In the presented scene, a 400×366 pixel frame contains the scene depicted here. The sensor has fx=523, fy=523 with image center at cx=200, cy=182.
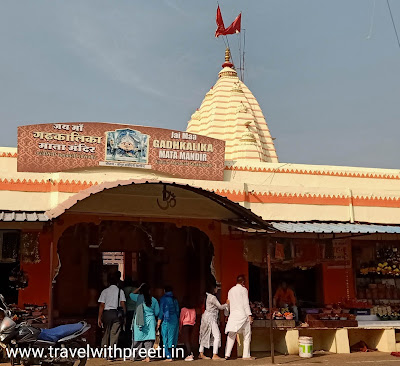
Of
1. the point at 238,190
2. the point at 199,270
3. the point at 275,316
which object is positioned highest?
the point at 238,190

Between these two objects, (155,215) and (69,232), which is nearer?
(155,215)

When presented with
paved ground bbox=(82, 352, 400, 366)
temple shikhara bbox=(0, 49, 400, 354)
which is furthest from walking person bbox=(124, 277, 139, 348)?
paved ground bbox=(82, 352, 400, 366)

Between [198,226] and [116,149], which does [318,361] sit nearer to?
[198,226]

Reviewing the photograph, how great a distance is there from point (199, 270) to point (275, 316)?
9.31 ft

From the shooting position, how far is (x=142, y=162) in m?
12.0

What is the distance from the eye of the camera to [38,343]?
7.21 m

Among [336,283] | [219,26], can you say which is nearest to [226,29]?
[219,26]

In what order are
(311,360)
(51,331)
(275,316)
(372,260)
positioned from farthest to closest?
(372,260) < (275,316) < (311,360) < (51,331)

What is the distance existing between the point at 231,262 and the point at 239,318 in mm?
2070

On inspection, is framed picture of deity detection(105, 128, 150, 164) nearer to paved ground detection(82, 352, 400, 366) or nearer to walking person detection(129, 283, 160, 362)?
walking person detection(129, 283, 160, 362)

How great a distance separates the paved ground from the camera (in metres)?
9.36

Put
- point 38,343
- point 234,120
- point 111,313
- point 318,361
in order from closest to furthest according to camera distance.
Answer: point 38,343, point 111,313, point 318,361, point 234,120

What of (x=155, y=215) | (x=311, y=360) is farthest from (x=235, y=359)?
(x=155, y=215)

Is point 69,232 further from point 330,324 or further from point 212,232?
point 330,324
